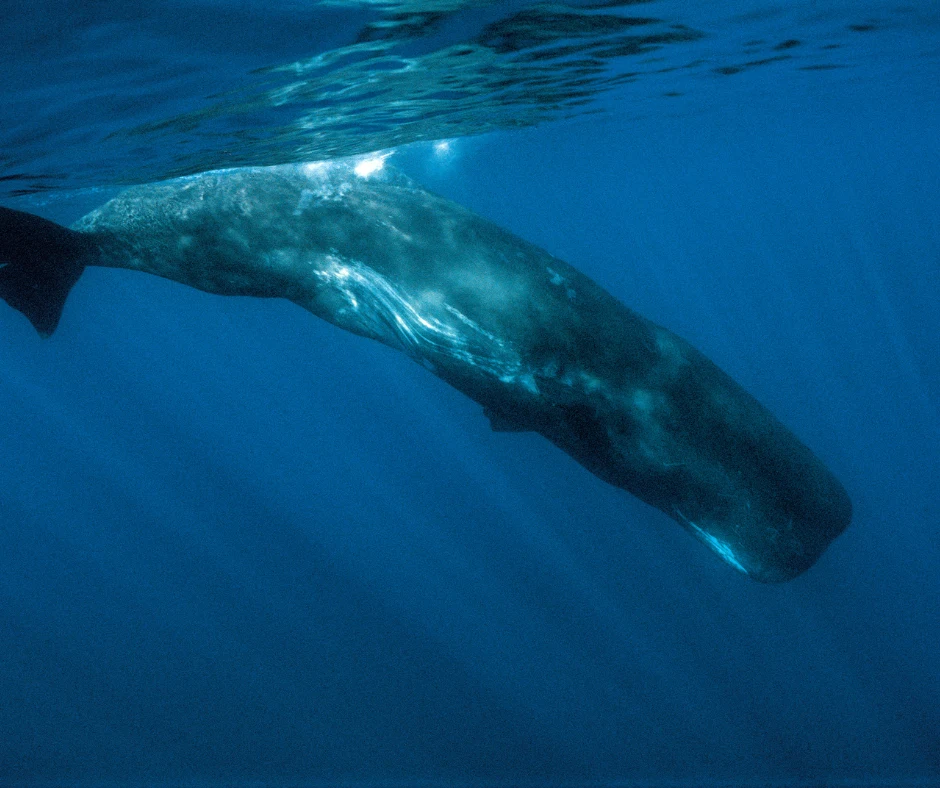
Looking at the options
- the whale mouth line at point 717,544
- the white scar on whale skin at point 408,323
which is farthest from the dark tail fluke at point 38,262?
the whale mouth line at point 717,544

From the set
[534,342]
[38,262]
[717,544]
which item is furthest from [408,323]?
[38,262]

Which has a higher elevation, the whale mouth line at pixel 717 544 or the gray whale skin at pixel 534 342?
the gray whale skin at pixel 534 342

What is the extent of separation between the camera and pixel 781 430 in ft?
15.5

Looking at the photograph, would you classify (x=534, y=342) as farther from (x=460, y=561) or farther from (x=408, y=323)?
(x=460, y=561)

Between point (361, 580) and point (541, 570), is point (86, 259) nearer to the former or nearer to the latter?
point (541, 570)

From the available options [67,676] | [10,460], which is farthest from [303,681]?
[10,460]

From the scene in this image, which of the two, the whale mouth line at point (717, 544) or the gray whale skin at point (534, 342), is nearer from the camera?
the gray whale skin at point (534, 342)

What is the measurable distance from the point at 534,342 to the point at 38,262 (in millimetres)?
4672

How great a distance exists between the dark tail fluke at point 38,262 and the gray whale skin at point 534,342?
0.39ft

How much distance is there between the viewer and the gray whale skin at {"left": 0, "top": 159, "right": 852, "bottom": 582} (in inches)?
171

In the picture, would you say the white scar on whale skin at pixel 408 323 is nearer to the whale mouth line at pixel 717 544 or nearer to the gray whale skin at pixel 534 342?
the gray whale skin at pixel 534 342

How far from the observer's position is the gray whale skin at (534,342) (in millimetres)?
4352

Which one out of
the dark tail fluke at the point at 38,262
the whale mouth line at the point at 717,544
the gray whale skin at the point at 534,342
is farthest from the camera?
the dark tail fluke at the point at 38,262

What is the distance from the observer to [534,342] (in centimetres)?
431
